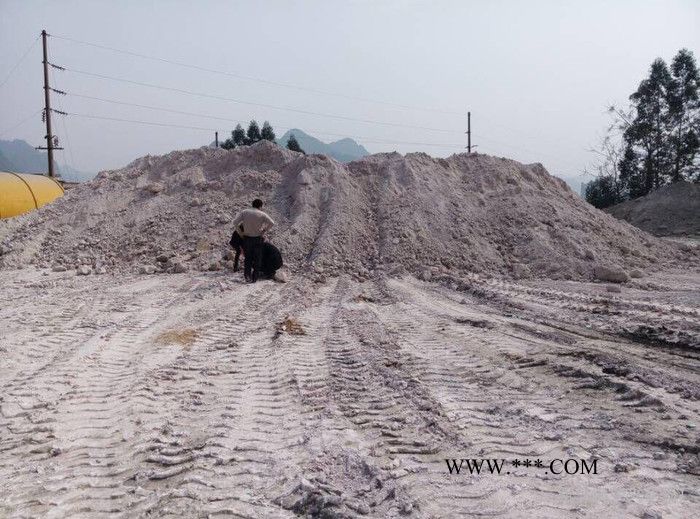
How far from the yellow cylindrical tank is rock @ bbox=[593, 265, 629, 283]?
1376cm

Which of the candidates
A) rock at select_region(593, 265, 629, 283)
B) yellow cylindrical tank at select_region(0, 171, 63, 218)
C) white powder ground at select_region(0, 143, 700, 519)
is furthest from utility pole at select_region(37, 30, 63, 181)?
rock at select_region(593, 265, 629, 283)

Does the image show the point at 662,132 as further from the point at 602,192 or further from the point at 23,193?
the point at 23,193

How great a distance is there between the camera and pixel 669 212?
70.0 ft

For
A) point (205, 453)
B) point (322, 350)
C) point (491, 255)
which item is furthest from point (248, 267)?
point (205, 453)

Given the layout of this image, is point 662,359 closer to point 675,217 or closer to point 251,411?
point 251,411

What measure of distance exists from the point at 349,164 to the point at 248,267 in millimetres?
6486

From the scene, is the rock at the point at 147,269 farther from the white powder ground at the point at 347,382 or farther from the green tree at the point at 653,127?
the green tree at the point at 653,127

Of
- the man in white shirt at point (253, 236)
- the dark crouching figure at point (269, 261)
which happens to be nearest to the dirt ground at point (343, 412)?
the man in white shirt at point (253, 236)

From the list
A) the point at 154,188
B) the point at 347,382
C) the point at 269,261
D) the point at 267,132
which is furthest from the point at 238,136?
the point at 347,382

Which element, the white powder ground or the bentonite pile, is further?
the bentonite pile

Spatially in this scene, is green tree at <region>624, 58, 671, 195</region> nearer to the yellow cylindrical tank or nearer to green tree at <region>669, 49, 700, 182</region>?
green tree at <region>669, 49, 700, 182</region>

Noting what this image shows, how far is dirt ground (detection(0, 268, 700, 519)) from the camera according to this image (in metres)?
2.24

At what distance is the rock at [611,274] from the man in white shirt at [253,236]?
6.26 m

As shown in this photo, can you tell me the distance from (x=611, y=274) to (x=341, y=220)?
5.57 m
